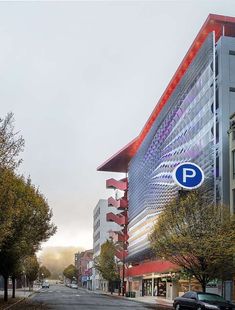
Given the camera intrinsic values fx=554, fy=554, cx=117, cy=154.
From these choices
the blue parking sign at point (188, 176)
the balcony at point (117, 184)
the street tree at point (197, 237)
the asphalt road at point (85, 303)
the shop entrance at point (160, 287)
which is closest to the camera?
the street tree at point (197, 237)

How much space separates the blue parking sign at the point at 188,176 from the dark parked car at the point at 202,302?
659 inches

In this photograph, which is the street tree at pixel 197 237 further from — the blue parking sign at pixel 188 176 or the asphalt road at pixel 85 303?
the asphalt road at pixel 85 303

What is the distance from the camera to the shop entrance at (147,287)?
94.1 meters

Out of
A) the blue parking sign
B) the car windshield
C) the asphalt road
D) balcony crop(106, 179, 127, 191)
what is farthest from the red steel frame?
the car windshield

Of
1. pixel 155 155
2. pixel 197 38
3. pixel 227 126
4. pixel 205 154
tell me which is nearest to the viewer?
pixel 227 126

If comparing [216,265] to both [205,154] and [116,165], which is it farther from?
[116,165]

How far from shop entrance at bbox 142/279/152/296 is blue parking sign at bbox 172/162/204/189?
150 ft

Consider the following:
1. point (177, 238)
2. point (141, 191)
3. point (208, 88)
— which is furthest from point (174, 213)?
point (141, 191)

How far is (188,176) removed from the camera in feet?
173

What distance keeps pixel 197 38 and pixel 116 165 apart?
215ft

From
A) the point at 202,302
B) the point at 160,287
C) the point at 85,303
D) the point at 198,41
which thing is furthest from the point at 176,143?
the point at 202,302

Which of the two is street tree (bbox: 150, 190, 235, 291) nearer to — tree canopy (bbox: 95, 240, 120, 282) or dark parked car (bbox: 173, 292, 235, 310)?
dark parked car (bbox: 173, 292, 235, 310)

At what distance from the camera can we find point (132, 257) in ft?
361

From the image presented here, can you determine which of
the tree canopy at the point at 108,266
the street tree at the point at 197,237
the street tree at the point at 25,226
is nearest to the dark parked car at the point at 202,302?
the street tree at the point at 197,237
